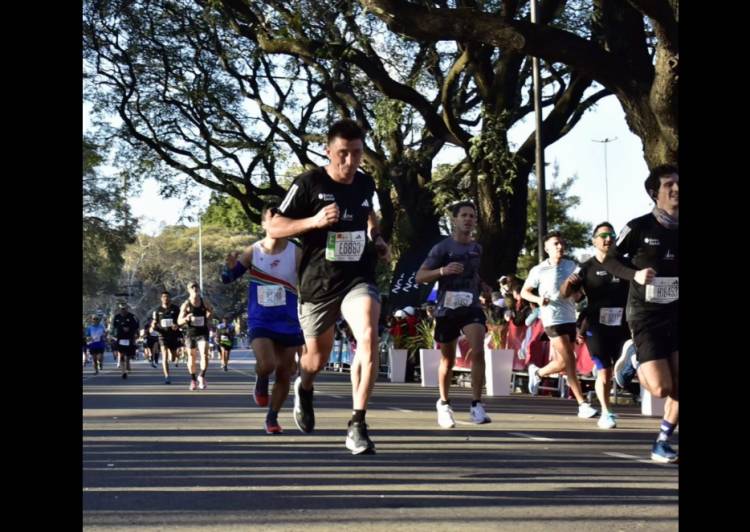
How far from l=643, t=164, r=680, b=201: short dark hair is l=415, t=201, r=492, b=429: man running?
3.24 meters

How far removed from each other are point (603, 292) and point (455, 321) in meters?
1.73

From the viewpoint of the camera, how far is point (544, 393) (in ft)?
66.3

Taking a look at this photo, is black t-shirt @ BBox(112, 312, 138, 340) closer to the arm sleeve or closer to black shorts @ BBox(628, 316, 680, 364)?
the arm sleeve

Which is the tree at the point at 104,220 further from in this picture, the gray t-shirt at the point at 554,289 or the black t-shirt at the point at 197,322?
the gray t-shirt at the point at 554,289

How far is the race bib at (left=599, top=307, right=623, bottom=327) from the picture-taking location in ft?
43.4

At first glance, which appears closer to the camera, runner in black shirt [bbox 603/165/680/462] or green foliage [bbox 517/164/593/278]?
runner in black shirt [bbox 603/165/680/462]

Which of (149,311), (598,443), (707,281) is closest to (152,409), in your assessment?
(598,443)

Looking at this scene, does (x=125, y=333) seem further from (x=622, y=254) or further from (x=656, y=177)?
(x=656, y=177)

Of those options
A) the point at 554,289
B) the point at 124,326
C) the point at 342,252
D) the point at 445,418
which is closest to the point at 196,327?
the point at 124,326

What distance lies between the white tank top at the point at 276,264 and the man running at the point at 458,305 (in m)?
1.19

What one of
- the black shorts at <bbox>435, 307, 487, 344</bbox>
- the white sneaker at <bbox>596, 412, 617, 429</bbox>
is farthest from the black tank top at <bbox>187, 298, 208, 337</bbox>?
the white sneaker at <bbox>596, 412, 617, 429</bbox>

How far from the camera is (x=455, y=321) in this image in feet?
40.5
